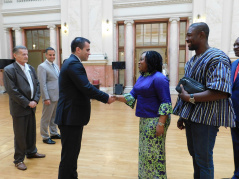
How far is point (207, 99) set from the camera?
61.8 inches

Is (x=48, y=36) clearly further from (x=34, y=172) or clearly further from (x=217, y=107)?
(x=217, y=107)

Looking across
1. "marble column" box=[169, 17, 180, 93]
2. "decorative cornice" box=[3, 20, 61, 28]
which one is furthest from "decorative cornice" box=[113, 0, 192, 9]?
"decorative cornice" box=[3, 20, 61, 28]

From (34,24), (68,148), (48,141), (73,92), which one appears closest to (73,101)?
(73,92)

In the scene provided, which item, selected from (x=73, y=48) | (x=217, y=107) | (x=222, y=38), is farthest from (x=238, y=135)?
(x=222, y=38)

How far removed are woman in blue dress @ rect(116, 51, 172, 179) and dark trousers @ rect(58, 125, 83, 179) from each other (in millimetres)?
706

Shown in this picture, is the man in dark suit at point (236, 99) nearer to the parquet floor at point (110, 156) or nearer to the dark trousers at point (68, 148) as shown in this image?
the parquet floor at point (110, 156)

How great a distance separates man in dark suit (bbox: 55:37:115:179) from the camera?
6.57 ft

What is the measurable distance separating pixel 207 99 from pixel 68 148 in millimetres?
1448

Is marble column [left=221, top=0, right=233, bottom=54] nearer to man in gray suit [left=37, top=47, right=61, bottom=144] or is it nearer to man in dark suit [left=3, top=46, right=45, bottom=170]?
man in gray suit [left=37, top=47, right=61, bottom=144]

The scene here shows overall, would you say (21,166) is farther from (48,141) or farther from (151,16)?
(151,16)

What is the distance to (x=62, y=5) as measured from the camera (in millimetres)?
10422

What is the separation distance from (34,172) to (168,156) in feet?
6.33

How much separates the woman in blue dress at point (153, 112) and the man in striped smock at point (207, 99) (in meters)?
0.26

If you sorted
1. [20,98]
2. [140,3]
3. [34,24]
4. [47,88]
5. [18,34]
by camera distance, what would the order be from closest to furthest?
1. [20,98]
2. [47,88]
3. [140,3]
4. [34,24]
5. [18,34]
